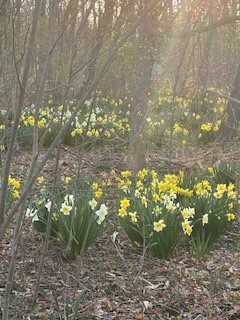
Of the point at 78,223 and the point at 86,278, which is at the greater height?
the point at 78,223

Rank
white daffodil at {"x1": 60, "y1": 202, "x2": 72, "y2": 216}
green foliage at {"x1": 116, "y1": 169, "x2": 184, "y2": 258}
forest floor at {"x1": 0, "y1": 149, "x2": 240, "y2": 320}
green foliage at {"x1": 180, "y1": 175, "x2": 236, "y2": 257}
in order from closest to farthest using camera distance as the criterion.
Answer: forest floor at {"x1": 0, "y1": 149, "x2": 240, "y2": 320} → white daffodil at {"x1": 60, "y1": 202, "x2": 72, "y2": 216} → green foliage at {"x1": 116, "y1": 169, "x2": 184, "y2": 258} → green foliage at {"x1": 180, "y1": 175, "x2": 236, "y2": 257}

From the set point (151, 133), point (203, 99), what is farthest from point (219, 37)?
point (151, 133)

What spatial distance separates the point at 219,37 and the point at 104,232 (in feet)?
40.6

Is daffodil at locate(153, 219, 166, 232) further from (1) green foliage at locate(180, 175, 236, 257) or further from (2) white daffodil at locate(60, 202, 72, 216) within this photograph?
(2) white daffodil at locate(60, 202, 72, 216)

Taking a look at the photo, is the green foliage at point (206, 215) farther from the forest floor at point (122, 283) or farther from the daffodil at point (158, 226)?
the daffodil at point (158, 226)

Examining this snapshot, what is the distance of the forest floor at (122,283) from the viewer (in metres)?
3.52

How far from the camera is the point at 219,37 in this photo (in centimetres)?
1611

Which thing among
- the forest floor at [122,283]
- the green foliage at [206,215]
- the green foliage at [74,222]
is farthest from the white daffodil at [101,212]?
the green foliage at [206,215]

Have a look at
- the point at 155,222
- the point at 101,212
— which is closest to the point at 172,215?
the point at 155,222

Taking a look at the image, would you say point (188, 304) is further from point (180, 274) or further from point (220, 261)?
point (220, 261)

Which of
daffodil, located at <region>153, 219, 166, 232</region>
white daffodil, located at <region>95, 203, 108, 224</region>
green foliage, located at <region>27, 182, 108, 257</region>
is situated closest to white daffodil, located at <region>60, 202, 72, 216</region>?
green foliage, located at <region>27, 182, 108, 257</region>

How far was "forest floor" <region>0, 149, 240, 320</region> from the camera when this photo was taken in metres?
3.52

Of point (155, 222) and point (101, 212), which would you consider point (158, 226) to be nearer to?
point (155, 222)

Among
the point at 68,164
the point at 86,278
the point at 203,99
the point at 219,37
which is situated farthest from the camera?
the point at 219,37
